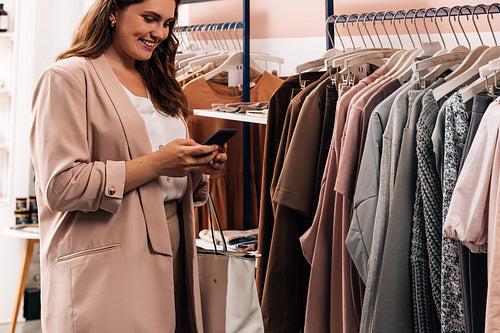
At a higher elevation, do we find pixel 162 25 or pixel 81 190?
pixel 162 25

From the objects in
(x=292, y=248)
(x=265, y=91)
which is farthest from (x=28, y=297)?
(x=292, y=248)

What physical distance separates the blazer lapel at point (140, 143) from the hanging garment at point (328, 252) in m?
0.51

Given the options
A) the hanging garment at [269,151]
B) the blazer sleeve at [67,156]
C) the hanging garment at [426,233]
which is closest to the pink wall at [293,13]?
the hanging garment at [269,151]

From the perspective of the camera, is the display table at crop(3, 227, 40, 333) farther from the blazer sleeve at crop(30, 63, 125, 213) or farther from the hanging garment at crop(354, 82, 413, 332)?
the hanging garment at crop(354, 82, 413, 332)

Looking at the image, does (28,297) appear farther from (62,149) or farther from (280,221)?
(62,149)

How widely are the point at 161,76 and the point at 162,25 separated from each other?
0.20 metres

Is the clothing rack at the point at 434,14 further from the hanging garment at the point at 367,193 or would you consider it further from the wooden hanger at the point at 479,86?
the hanging garment at the point at 367,193

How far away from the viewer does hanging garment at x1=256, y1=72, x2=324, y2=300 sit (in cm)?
221

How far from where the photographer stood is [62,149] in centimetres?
147

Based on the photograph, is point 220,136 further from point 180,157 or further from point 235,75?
point 235,75

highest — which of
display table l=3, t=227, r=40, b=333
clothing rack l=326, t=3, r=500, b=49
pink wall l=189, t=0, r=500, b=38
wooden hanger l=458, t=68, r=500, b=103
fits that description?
pink wall l=189, t=0, r=500, b=38

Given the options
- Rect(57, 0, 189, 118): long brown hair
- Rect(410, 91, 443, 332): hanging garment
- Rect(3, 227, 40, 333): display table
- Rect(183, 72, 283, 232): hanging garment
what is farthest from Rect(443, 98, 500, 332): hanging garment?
Rect(3, 227, 40, 333): display table

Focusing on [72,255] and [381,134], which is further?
[381,134]

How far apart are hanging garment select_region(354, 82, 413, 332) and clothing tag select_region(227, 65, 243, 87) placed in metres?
1.17
